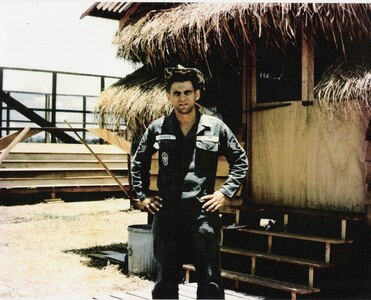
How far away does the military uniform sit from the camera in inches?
143

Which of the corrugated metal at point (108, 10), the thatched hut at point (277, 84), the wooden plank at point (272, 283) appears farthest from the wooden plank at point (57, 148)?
the wooden plank at point (272, 283)

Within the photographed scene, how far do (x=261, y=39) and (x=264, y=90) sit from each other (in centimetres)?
86

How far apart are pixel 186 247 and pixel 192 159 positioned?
647 mm

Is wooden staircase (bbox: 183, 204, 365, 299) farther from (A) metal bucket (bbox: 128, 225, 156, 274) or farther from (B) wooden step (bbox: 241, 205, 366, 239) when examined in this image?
(A) metal bucket (bbox: 128, 225, 156, 274)

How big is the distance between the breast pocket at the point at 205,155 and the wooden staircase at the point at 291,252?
6.29ft

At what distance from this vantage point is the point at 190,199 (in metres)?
3.64

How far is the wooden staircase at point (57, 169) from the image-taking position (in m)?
14.4

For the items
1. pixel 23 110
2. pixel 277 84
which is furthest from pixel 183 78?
pixel 23 110

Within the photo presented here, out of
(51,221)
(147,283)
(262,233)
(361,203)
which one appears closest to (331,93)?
(361,203)

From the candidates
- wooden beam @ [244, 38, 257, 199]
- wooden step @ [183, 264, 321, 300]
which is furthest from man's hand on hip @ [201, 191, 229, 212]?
wooden beam @ [244, 38, 257, 199]

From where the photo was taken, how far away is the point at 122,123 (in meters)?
7.57

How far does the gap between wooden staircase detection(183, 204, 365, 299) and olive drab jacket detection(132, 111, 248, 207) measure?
5.96 feet

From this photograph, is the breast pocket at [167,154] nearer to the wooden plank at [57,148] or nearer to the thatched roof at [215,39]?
the thatched roof at [215,39]

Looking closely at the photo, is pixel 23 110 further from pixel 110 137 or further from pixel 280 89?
pixel 280 89
